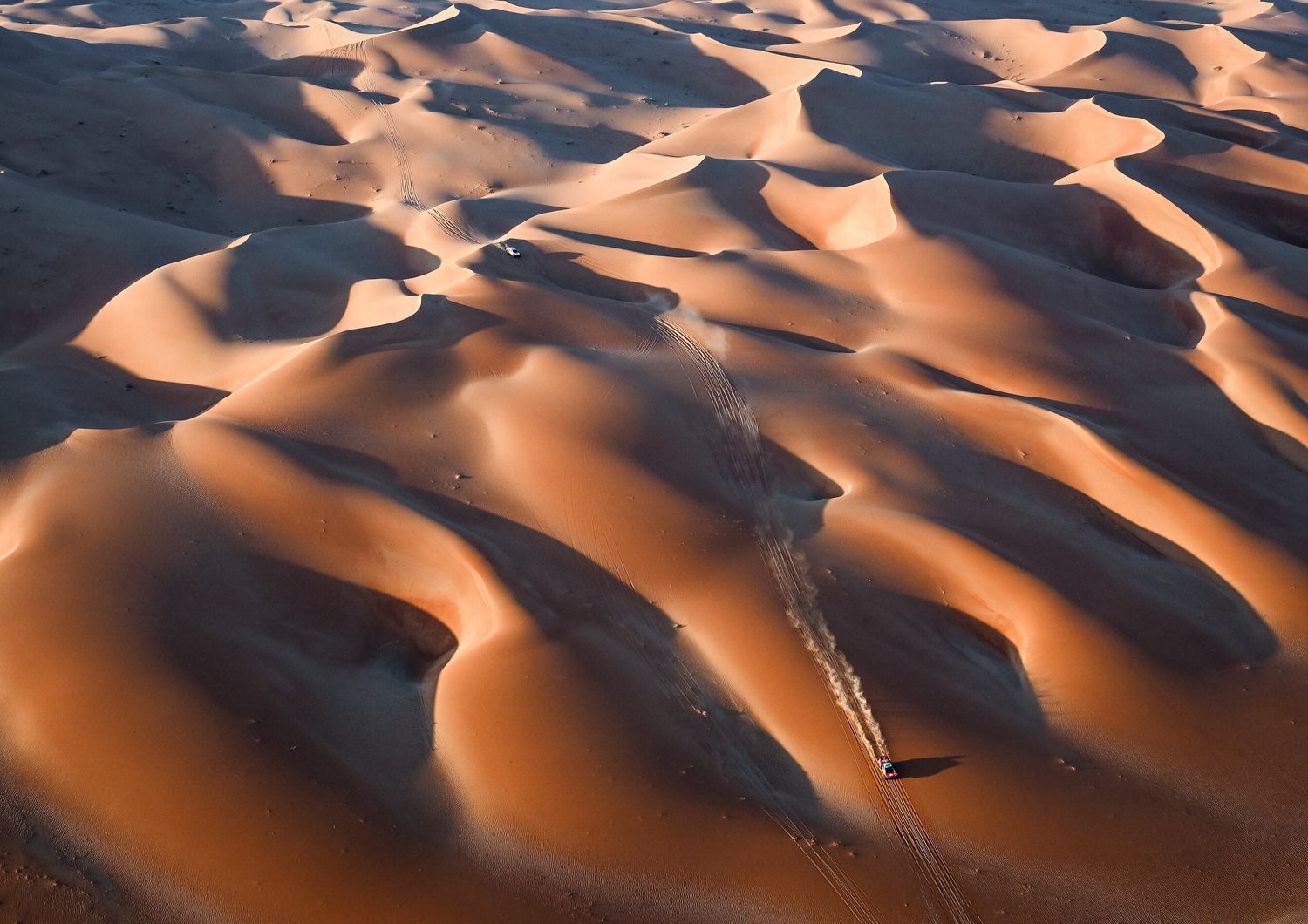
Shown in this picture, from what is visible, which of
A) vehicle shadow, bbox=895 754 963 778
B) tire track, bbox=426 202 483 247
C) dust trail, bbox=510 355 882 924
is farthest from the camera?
tire track, bbox=426 202 483 247

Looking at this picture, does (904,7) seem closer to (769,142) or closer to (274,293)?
(769,142)

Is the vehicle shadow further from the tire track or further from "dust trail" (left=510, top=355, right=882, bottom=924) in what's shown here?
the tire track

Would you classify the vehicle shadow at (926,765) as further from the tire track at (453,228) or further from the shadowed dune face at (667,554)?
the tire track at (453,228)

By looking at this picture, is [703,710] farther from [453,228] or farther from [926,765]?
[453,228]

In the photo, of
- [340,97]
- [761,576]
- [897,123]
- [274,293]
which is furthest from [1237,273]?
[340,97]

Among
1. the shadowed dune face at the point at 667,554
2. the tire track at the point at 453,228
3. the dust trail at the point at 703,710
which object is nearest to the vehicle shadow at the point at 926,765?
the shadowed dune face at the point at 667,554

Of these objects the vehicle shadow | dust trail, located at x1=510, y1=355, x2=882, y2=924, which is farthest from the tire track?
the vehicle shadow
